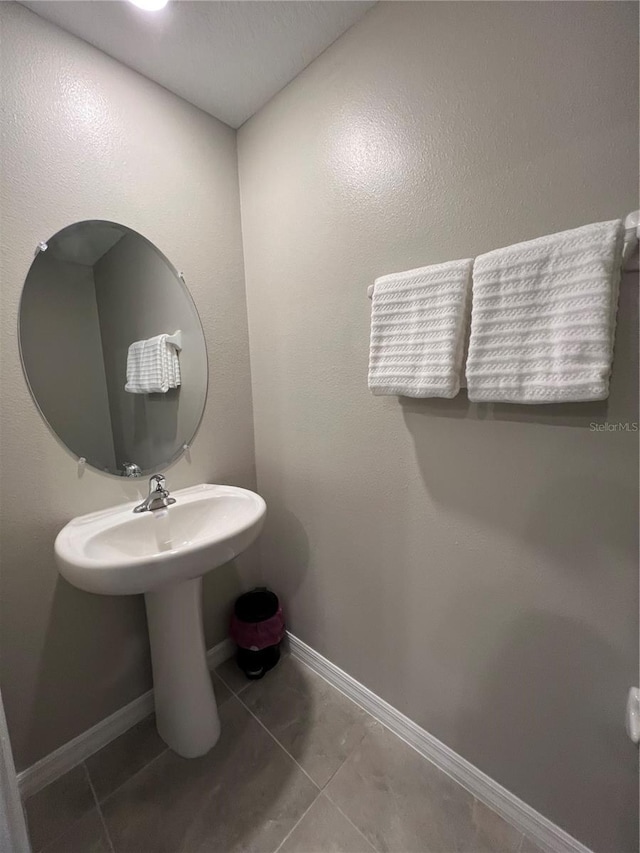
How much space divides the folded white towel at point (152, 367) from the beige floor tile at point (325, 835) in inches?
54.4

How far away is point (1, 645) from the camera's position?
3.13 feet

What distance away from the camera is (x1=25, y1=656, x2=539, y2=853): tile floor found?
91 centimetres

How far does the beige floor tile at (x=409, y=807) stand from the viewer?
91cm

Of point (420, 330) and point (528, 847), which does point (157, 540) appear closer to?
point (420, 330)

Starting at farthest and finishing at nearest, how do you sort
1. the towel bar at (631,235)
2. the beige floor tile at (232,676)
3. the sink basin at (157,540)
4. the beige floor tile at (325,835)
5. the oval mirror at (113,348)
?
the beige floor tile at (232,676), the oval mirror at (113,348), the beige floor tile at (325,835), the sink basin at (157,540), the towel bar at (631,235)

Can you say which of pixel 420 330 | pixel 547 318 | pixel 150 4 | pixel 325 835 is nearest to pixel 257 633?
pixel 325 835

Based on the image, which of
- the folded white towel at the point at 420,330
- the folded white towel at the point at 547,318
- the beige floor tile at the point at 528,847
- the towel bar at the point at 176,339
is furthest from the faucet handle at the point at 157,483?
the beige floor tile at the point at 528,847

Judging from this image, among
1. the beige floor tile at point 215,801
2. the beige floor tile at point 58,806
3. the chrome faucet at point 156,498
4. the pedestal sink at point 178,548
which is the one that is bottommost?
the beige floor tile at point 215,801

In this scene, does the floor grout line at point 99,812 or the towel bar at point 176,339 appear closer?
the floor grout line at point 99,812

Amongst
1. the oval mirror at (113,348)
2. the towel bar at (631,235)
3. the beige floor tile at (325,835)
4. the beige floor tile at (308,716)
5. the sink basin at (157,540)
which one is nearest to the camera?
the towel bar at (631,235)

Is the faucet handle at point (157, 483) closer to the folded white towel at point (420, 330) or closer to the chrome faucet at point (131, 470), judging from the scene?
the chrome faucet at point (131, 470)

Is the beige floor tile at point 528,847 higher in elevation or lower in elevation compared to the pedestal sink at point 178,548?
lower

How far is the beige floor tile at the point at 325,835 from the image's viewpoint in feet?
2.94

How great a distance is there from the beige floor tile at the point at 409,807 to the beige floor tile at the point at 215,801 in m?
0.14
